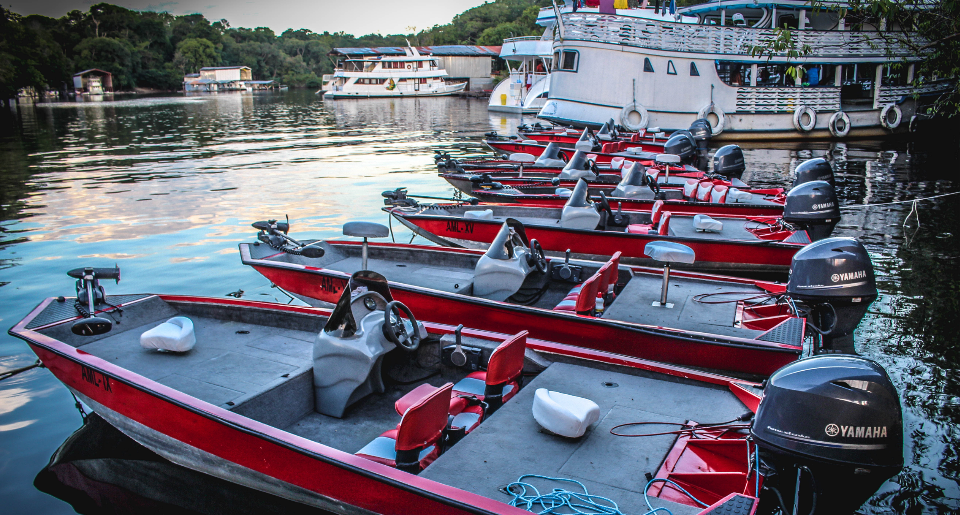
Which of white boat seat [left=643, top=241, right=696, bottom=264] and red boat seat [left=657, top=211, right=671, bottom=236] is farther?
red boat seat [left=657, top=211, right=671, bottom=236]

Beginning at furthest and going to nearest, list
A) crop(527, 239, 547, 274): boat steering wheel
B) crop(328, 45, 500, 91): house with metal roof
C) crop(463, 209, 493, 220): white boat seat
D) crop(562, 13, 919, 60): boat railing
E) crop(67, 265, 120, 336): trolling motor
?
crop(328, 45, 500, 91): house with metal roof
crop(562, 13, 919, 60): boat railing
crop(463, 209, 493, 220): white boat seat
crop(527, 239, 547, 274): boat steering wheel
crop(67, 265, 120, 336): trolling motor

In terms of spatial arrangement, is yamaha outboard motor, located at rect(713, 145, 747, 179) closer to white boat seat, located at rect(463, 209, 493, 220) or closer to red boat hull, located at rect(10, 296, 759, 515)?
white boat seat, located at rect(463, 209, 493, 220)

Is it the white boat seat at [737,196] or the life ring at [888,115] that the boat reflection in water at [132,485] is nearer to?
the white boat seat at [737,196]

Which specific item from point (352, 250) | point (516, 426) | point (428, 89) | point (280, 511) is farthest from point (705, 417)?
point (428, 89)

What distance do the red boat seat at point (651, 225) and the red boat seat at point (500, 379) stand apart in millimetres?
5476

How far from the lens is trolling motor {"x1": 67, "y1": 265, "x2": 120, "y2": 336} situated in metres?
6.11

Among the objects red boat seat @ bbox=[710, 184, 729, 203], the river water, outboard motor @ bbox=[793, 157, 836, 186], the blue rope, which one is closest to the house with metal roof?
the river water

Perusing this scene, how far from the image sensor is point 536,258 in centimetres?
816

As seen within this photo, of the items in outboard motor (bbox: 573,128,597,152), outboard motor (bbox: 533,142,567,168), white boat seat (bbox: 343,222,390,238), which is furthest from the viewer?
outboard motor (bbox: 573,128,597,152)

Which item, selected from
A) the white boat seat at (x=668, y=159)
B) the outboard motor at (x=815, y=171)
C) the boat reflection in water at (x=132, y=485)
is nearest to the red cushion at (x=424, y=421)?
the boat reflection in water at (x=132, y=485)

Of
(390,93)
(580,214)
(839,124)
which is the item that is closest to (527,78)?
(839,124)

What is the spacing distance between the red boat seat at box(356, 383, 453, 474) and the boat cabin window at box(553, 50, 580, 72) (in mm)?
23537

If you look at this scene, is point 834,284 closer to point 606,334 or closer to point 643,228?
point 606,334

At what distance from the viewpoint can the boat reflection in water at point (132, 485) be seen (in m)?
5.20
